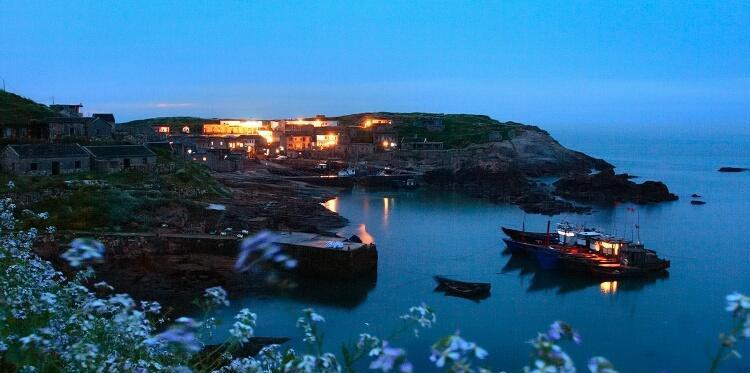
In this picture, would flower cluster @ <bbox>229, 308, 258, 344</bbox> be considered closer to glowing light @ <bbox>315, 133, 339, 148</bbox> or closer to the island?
the island

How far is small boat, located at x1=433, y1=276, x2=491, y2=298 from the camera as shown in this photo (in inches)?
819

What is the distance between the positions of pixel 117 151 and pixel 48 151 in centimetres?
331

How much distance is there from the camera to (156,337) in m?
3.01

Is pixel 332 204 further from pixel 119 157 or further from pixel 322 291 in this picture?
pixel 322 291

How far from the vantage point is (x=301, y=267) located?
22.7 metres

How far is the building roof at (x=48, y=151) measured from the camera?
29656mm

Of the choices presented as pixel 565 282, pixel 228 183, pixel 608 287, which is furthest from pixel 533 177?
pixel 608 287

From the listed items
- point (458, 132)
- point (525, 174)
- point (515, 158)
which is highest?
point (458, 132)

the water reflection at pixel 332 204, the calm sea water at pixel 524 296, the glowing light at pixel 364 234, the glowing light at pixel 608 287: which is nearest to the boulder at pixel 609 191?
the calm sea water at pixel 524 296

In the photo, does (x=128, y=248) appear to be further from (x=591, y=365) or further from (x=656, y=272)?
(x=591, y=365)

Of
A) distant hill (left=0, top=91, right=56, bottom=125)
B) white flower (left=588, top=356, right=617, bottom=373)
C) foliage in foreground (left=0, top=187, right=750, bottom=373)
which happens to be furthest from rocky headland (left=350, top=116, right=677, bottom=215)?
white flower (left=588, top=356, right=617, bottom=373)

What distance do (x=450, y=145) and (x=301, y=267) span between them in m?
50.5

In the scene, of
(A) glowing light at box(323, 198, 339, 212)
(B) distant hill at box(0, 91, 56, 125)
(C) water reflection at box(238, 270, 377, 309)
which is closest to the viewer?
(C) water reflection at box(238, 270, 377, 309)

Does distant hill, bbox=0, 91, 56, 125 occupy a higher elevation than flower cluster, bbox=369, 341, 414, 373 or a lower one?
higher
